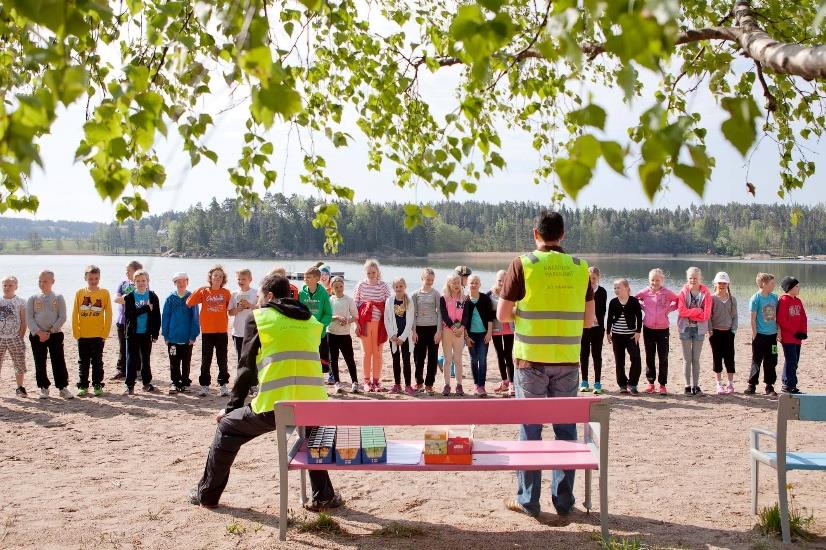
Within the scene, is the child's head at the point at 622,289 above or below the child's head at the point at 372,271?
below

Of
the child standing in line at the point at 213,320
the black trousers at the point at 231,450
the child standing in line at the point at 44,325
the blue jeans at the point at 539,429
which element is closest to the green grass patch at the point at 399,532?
the black trousers at the point at 231,450

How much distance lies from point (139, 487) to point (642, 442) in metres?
4.96

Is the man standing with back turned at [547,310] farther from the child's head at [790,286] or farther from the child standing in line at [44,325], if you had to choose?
the child standing in line at [44,325]

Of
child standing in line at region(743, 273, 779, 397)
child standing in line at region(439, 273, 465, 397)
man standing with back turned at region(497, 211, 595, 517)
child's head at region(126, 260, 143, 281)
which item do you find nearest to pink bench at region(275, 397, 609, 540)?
man standing with back turned at region(497, 211, 595, 517)

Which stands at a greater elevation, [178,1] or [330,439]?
[178,1]

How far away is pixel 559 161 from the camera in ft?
5.86

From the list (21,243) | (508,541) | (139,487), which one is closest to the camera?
(508,541)

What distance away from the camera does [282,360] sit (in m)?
5.27

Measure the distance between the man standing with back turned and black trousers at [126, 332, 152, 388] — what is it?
7301 millimetres

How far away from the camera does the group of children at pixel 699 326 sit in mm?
10578

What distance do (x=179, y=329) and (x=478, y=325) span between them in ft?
14.0

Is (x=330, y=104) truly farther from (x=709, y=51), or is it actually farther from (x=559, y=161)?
(x=559, y=161)

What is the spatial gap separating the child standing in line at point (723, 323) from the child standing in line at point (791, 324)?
622mm

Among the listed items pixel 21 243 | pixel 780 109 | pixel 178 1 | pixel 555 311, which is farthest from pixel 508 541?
pixel 21 243
